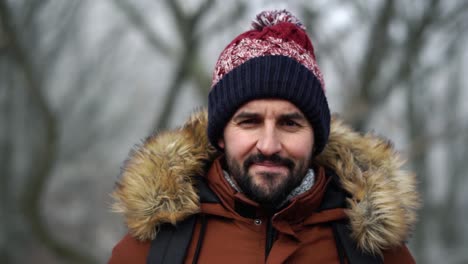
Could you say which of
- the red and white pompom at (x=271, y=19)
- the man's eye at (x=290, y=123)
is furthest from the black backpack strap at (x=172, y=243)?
the red and white pompom at (x=271, y=19)

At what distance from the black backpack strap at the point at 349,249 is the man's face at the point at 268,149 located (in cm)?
26

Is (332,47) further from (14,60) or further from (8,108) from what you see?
(8,108)

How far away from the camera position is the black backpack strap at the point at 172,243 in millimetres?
1841

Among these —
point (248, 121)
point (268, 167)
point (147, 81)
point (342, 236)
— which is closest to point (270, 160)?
point (268, 167)

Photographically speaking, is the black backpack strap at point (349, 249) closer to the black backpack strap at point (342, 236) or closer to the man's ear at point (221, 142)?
the black backpack strap at point (342, 236)

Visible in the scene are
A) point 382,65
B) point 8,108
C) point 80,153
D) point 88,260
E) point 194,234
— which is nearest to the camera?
point 194,234

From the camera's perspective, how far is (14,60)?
5.91 meters

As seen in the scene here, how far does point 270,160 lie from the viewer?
1.88 meters

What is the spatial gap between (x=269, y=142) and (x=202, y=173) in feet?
1.35

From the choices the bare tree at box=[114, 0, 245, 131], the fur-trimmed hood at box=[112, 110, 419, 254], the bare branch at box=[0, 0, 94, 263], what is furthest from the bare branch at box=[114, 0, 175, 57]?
the fur-trimmed hood at box=[112, 110, 419, 254]

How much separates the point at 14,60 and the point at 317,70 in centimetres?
→ 484

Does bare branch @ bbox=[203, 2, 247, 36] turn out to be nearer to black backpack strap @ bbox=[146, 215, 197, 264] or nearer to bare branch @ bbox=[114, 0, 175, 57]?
bare branch @ bbox=[114, 0, 175, 57]

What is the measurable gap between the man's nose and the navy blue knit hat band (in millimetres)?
155

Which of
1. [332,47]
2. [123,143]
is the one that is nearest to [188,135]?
[332,47]
